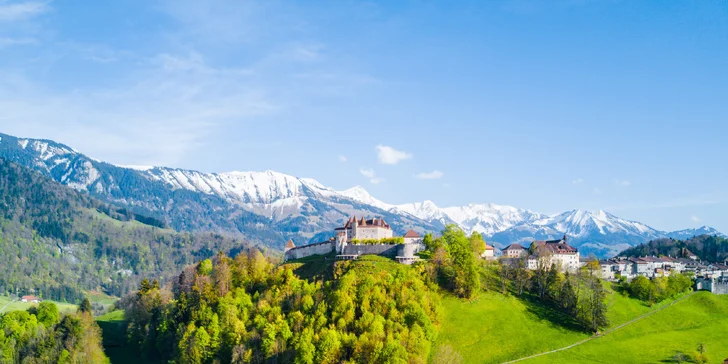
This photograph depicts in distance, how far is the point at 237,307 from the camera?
484 feet

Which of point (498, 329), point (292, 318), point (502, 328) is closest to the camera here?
point (292, 318)

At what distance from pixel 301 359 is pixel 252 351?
1334 cm

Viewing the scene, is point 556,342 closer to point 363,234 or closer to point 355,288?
point 355,288

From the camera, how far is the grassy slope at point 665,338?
438 feet

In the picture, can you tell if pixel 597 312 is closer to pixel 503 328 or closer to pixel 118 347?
pixel 503 328

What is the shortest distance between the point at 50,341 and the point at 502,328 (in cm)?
11910

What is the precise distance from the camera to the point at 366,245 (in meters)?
171

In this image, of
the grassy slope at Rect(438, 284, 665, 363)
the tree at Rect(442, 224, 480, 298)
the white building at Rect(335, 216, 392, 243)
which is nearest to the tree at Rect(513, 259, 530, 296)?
the grassy slope at Rect(438, 284, 665, 363)

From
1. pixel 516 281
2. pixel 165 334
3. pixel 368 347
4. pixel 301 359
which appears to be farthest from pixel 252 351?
pixel 516 281

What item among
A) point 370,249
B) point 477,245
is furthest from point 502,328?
point 370,249

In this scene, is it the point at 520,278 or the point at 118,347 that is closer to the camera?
the point at 520,278

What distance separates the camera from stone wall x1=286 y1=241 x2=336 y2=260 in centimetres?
18512

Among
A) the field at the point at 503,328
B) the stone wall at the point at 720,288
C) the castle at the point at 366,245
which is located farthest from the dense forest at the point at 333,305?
the stone wall at the point at 720,288

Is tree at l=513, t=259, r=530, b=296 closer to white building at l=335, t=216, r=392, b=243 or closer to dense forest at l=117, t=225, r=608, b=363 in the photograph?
dense forest at l=117, t=225, r=608, b=363
